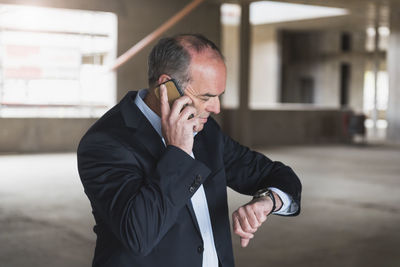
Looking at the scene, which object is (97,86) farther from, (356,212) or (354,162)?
(356,212)

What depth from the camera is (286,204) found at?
2.11m

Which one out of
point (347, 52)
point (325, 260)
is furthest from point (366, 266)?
point (347, 52)

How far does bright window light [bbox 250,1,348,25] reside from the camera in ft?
61.0

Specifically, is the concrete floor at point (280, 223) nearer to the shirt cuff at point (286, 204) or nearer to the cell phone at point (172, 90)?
the shirt cuff at point (286, 204)

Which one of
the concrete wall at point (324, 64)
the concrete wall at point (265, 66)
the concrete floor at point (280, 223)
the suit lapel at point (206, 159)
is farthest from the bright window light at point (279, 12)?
the suit lapel at point (206, 159)

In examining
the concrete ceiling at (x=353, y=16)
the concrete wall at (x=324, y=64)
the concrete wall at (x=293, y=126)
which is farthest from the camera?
the concrete wall at (x=324, y=64)

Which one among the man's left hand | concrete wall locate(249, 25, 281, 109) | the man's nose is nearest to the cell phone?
the man's nose

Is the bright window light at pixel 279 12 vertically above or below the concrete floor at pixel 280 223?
above

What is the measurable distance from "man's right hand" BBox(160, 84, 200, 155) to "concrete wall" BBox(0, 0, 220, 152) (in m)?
12.2

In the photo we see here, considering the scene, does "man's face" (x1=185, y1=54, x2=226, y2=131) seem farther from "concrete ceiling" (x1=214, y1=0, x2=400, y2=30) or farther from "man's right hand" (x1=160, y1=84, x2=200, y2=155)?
"concrete ceiling" (x1=214, y1=0, x2=400, y2=30)

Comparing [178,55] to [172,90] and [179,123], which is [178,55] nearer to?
[172,90]

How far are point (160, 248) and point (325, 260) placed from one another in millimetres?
3498

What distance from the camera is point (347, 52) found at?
2806 cm

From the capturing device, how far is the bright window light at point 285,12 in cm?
1858
